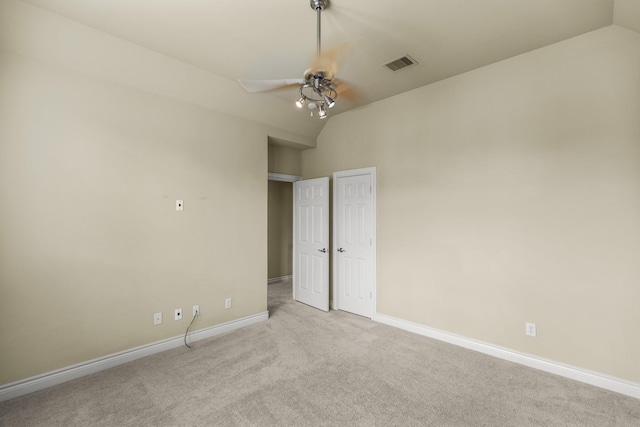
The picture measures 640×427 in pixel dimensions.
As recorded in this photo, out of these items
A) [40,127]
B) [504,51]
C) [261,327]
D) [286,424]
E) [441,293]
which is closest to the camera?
[286,424]

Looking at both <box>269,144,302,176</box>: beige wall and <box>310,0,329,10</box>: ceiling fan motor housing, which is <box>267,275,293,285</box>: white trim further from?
<box>310,0,329,10</box>: ceiling fan motor housing

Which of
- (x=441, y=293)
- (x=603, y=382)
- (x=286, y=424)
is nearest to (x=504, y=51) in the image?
(x=441, y=293)

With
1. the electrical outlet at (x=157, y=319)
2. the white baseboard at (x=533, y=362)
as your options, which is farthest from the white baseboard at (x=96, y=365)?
the white baseboard at (x=533, y=362)

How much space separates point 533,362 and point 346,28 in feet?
11.8

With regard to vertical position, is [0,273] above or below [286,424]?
above

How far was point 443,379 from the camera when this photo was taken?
2574mm

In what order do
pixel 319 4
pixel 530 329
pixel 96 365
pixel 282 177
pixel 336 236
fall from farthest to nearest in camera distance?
pixel 282 177 < pixel 336 236 < pixel 530 329 < pixel 96 365 < pixel 319 4

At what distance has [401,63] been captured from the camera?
9.93 feet

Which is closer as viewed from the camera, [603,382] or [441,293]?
[603,382]

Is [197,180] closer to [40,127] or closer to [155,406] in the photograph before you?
[40,127]

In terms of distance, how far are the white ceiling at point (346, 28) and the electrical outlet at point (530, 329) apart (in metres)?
2.74

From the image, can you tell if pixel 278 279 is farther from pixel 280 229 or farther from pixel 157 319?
pixel 157 319

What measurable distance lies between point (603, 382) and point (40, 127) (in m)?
5.36

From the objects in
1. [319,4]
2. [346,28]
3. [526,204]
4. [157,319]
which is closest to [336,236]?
[526,204]
